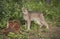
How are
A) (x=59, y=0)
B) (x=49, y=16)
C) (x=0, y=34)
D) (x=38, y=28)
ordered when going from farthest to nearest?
(x=59, y=0), (x=49, y=16), (x=38, y=28), (x=0, y=34)

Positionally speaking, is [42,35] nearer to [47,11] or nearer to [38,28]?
[38,28]

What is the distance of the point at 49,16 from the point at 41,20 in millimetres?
1748

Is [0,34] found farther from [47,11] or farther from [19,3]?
[47,11]

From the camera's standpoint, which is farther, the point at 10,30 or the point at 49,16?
the point at 49,16

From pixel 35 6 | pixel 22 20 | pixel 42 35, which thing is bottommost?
pixel 42 35

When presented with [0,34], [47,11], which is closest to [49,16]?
[47,11]

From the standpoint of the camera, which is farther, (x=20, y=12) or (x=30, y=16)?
(x=20, y=12)

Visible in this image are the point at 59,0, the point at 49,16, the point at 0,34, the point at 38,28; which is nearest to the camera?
the point at 0,34

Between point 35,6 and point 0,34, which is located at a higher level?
Answer: point 35,6

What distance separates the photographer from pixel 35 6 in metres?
13.3

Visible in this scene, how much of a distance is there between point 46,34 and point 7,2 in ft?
8.32

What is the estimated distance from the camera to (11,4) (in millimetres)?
11648

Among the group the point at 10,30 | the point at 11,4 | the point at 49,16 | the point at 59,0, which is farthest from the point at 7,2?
the point at 59,0

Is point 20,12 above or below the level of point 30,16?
above
